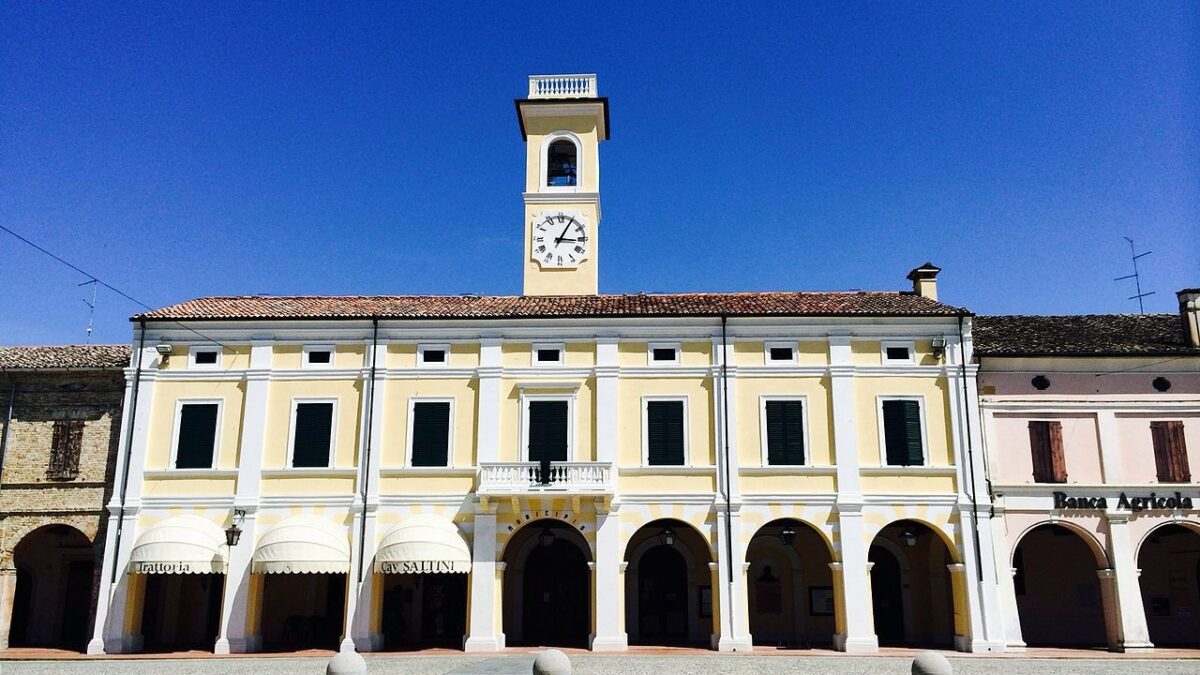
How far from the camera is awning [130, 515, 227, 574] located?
73.8 ft

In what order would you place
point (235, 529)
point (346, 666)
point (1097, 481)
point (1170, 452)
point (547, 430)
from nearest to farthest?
1. point (346, 666)
2. point (235, 529)
3. point (547, 430)
4. point (1097, 481)
5. point (1170, 452)

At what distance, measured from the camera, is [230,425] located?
80.2 ft

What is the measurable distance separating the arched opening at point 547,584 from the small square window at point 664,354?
5280 millimetres

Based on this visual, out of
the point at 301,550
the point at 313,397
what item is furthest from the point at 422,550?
the point at 313,397

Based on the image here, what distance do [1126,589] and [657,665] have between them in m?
12.9

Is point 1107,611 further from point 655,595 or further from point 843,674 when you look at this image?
point 655,595

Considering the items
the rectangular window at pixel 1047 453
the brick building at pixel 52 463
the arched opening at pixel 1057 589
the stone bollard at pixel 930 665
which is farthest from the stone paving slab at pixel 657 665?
the stone bollard at pixel 930 665

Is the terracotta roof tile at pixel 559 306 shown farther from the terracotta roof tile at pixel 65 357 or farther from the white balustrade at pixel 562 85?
the white balustrade at pixel 562 85

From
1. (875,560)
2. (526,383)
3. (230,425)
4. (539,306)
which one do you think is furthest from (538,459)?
(875,560)

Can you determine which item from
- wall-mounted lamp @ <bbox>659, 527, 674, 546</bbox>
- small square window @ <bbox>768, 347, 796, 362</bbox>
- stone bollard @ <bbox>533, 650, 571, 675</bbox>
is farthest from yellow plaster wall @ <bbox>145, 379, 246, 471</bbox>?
small square window @ <bbox>768, 347, 796, 362</bbox>

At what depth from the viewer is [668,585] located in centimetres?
2636

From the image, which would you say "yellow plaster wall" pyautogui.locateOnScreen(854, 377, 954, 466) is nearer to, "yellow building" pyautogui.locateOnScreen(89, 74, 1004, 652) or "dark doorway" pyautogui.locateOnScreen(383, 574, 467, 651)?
"yellow building" pyautogui.locateOnScreen(89, 74, 1004, 652)

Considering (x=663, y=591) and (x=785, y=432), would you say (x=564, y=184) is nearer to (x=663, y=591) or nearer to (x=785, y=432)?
(x=785, y=432)

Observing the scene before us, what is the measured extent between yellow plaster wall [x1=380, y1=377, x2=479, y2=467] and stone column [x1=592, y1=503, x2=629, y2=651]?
3918 mm
